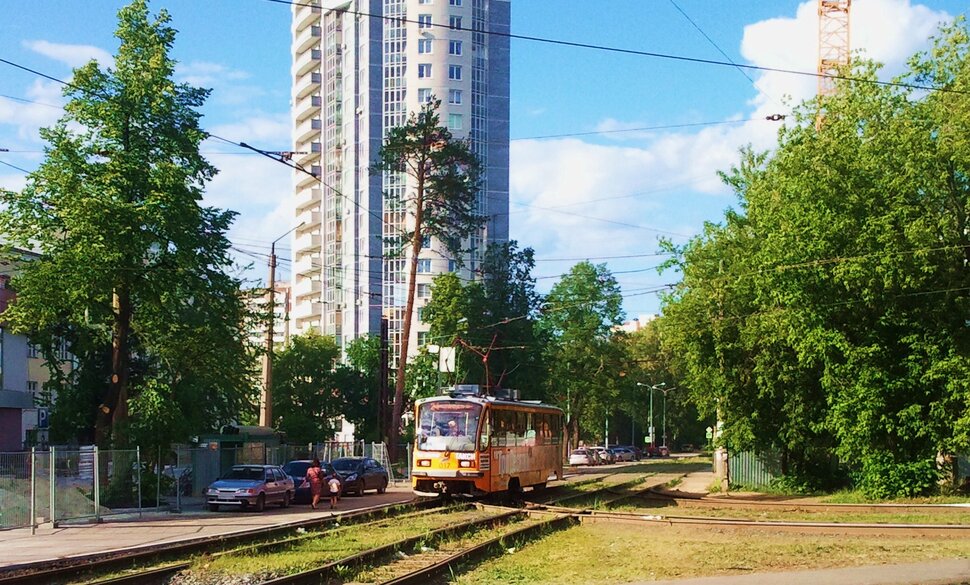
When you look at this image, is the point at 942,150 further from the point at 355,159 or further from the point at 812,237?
the point at 355,159

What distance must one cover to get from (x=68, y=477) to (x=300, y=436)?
35850mm

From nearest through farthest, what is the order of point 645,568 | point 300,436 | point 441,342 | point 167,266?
1. point 645,568
2. point 167,266
3. point 300,436
4. point 441,342

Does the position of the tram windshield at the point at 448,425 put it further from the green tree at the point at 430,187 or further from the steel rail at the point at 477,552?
the green tree at the point at 430,187

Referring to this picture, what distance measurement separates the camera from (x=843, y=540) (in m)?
20.8

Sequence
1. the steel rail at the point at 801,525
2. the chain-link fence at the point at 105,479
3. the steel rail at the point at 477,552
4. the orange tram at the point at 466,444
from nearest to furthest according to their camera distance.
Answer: the steel rail at the point at 477,552 → the steel rail at the point at 801,525 → the chain-link fence at the point at 105,479 → the orange tram at the point at 466,444

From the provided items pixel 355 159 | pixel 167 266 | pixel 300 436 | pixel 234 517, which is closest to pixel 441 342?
pixel 300 436

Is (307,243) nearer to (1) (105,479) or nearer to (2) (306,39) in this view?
(2) (306,39)


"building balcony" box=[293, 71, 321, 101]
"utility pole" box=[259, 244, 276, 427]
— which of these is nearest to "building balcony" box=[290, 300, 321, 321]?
"building balcony" box=[293, 71, 321, 101]

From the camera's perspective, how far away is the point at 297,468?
38312mm

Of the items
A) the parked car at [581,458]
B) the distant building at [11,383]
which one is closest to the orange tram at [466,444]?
the distant building at [11,383]

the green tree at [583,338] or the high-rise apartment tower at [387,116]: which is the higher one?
the high-rise apartment tower at [387,116]

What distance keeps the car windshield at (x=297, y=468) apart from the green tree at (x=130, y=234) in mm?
3655

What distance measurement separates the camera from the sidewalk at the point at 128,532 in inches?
814

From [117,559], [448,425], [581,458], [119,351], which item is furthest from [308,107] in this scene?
[117,559]
